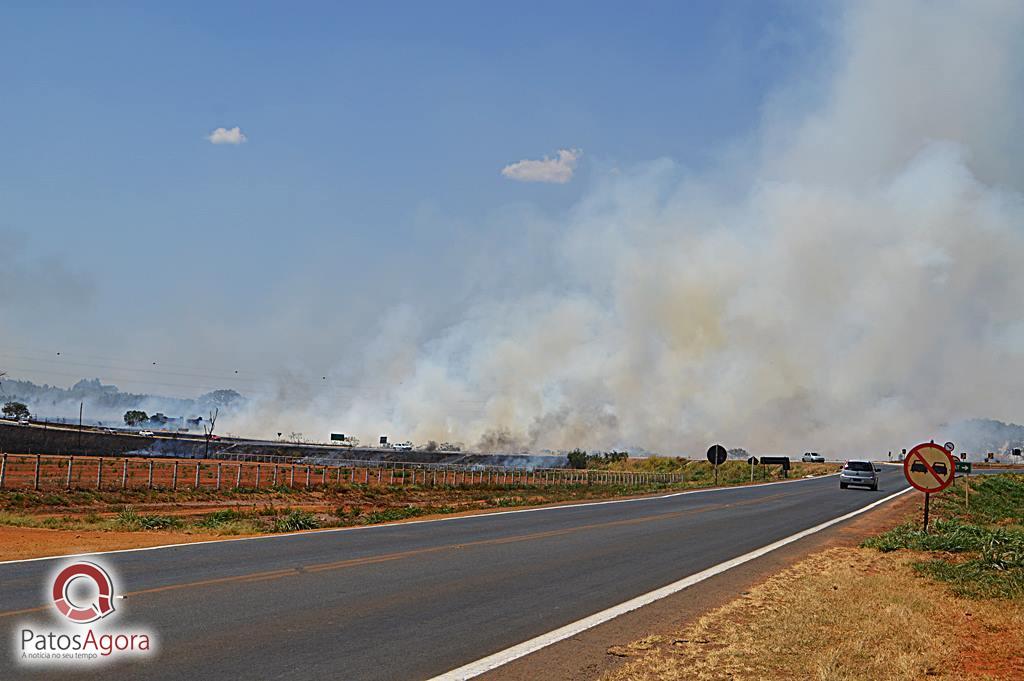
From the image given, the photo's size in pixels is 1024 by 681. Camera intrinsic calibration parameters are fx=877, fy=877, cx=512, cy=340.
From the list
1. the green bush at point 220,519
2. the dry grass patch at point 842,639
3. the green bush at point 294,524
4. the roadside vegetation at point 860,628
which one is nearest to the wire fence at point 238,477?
the green bush at point 220,519

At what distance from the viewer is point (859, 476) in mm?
51375

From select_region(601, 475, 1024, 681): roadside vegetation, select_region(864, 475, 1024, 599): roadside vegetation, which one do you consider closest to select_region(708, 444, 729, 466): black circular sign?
select_region(864, 475, 1024, 599): roadside vegetation

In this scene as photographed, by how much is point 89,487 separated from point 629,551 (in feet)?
97.4

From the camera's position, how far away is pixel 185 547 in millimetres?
15867

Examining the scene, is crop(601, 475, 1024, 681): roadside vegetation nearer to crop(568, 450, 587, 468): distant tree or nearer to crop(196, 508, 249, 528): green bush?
crop(196, 508, 249, 528): green bush

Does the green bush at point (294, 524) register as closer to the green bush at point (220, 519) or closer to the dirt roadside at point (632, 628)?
the green bush at point (220, 519)

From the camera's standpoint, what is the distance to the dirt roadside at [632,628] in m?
8.28

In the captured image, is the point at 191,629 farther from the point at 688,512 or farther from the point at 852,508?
the point at 852,508

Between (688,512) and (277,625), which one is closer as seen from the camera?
(277,625)

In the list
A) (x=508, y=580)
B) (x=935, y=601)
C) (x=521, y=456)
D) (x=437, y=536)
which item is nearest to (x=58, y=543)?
(x=437, y=536)

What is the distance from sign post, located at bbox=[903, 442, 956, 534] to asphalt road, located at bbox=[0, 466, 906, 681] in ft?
12.1

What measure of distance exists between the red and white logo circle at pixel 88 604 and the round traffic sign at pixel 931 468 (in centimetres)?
1499

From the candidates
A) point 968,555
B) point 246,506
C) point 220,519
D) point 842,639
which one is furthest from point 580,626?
point 246,506

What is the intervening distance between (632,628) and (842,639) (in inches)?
91.1
